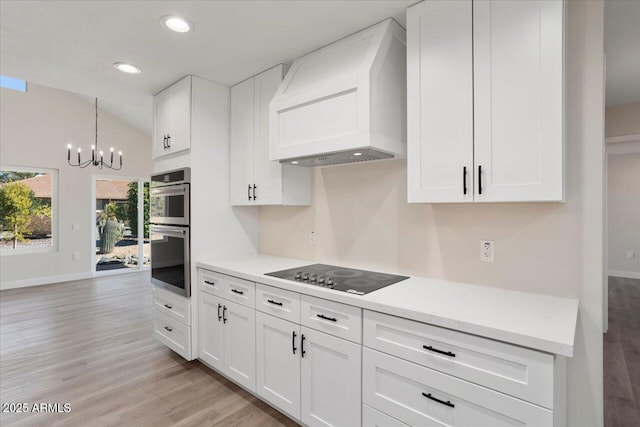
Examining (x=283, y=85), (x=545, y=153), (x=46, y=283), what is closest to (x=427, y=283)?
(x=545, y=153)

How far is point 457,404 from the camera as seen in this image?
1.37m

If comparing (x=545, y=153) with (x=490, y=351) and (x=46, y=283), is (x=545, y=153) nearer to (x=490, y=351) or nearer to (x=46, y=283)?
(x=490, y=351)

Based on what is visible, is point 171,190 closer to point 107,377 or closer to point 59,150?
point 107,377

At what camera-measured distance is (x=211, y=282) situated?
2.65m

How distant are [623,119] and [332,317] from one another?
541 centimetres

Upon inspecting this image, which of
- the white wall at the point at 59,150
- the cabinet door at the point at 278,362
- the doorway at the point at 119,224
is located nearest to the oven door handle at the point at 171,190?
the cabinet door at the point at 278,362

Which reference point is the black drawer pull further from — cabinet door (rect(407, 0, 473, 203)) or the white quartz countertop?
cabinet door (rect(407, 0, 473, 203))

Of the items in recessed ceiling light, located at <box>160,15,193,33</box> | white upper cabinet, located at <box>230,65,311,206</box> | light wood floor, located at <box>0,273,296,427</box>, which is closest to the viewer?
recessed ceiling light, located at <box>160,15,193,33</box>

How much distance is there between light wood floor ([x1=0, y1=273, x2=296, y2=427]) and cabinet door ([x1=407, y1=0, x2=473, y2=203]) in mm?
1759

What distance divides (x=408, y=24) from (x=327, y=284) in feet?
5.07

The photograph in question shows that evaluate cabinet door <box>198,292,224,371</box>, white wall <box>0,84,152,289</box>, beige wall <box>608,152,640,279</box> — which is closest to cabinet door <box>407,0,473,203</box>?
cabinet door <box>198,292,224,371</box>

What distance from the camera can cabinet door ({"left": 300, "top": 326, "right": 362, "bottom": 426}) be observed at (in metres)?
1.71

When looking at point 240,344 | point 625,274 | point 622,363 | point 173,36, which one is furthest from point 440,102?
point 625,274

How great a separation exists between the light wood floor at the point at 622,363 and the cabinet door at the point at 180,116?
12.0 feet
